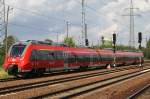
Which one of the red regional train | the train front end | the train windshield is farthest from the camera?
the train windshield

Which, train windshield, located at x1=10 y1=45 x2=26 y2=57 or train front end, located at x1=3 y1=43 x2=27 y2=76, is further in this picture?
train windshield, located at x1=10 y1=45 x2=26 y2=57

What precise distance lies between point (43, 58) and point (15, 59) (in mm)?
3232

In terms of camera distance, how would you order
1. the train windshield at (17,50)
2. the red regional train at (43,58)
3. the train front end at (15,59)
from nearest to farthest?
the train front end at (15,59), the red regional train at (43,58), the train windshield at (17,50)

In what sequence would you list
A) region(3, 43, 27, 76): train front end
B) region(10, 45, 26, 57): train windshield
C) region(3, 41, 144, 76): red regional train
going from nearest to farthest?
1. region(3, 43, 27, 76): train front end
2. region(3, 41, 144, 76): red regional train
3. region(10, 45, 26, 57): train windshield

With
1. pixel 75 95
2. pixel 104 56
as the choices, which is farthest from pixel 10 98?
pixel 104 56

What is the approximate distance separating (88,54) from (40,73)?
16.8 meters

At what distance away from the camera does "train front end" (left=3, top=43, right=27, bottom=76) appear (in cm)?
3419

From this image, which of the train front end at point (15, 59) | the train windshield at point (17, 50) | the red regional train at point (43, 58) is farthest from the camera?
the train windshield at point (17, 50)

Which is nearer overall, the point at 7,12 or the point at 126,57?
the point at 7,12

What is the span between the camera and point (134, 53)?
85250 millimetres

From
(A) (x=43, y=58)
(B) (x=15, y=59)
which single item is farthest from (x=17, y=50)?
(A) (x=43, y=58)

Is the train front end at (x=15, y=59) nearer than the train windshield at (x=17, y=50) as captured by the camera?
Yes

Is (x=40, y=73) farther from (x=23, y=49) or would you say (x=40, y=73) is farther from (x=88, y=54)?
(x=88, y=54)

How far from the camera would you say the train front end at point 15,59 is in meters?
34.2
